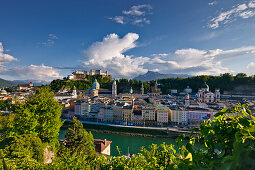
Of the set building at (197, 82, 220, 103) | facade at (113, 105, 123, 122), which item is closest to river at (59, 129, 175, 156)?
facade at (113, 105, 123, 122)

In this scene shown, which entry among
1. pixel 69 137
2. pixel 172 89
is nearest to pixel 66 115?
pixel 69 137

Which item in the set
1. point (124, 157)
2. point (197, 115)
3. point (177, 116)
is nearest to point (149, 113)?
point (177, 116)

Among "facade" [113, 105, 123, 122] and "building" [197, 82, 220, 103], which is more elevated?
"building" [197, 82, 220, 103]

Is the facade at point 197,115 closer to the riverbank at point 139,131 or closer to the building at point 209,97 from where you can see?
the riverbank at point 139,131

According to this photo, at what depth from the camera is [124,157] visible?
3.43 m

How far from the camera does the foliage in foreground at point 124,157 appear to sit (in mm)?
955

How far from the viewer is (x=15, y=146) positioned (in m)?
5.48

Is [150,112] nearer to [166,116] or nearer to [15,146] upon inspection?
[166,116]

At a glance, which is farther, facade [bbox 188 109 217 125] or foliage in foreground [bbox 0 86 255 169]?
facade [bbox 188 109 217 125]

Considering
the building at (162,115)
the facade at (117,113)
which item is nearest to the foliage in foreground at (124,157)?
the facade at (117,113)

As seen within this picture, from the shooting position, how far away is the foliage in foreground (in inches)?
37.6

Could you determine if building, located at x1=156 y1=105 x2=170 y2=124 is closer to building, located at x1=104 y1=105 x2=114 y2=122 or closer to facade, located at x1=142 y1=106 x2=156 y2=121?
facade, located at x1=142 y1=106 x2=156 y2=121

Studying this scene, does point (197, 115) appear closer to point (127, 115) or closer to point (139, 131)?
point (139, 131)

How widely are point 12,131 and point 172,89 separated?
199 feet
